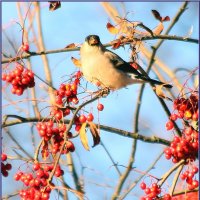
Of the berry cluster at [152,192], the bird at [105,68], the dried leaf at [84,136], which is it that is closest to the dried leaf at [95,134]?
the dried leaf at [84,136]

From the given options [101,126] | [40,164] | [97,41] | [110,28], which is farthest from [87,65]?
[40,164]

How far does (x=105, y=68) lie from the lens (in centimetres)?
330

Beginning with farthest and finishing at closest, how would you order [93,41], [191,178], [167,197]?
[93,41] → [191,178] → [167,197]

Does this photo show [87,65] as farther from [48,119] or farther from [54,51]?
[48,119]

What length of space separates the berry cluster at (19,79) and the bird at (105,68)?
557mm

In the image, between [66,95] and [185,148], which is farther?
[66,95]

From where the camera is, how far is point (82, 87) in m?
2.30

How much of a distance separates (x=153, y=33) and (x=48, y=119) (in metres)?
0.62

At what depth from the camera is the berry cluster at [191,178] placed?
1.98 metres

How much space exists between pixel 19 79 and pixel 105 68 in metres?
0.99

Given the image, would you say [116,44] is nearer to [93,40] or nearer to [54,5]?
[54,5]

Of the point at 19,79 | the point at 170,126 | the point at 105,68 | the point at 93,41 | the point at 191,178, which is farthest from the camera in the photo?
the point at 93,41

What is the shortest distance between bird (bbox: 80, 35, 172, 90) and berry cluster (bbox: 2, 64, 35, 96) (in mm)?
557

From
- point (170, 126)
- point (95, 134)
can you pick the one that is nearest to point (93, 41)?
point (170, 126)
